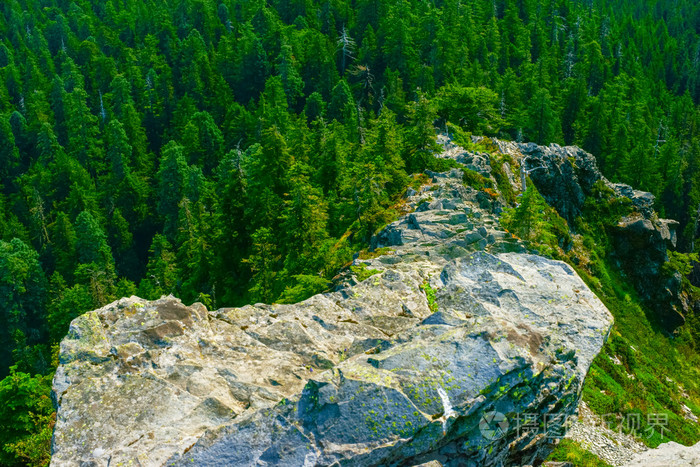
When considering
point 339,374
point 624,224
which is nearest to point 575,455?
point 339,374

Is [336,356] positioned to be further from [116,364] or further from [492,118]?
[492,118]

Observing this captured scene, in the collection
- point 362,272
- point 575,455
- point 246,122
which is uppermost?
point 362,272

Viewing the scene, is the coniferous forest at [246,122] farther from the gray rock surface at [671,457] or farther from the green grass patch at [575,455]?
the gray rock surface at [671,457]

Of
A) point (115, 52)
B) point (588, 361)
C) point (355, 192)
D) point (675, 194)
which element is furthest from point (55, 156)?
point (588, 361)

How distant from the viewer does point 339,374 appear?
33.5 feet

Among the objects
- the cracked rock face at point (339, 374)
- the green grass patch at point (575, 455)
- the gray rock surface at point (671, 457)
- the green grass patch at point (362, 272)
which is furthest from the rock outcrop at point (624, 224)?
the gray rock surface at point (671, 457)

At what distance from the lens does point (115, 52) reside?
416 ft

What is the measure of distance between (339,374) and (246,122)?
8220 cm

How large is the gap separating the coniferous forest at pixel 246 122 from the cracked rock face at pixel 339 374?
16990 mm

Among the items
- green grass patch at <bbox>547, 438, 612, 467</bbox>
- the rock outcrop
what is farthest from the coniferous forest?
green grass patch at <bbox>547, 438, 612, 467</bbox>

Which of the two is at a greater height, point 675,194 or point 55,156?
point 675,194

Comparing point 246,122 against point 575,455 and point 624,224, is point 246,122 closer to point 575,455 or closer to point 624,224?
point 624,224

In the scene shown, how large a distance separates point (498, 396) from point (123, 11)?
150861 mm

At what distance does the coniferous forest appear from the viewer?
39312 millimetres
